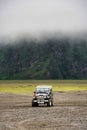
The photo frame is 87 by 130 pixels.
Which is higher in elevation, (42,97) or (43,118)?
(42,97)

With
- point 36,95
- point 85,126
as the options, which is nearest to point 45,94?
point 36,95

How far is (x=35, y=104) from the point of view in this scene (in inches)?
2452

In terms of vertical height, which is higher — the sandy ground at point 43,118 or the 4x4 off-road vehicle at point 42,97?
the 4x4 off-road vehicle at point 42,97

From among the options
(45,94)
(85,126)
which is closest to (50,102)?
(45,94)

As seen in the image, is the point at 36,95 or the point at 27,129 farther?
the point at 36,95

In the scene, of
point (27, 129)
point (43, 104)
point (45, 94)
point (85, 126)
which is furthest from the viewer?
point (43, 104)

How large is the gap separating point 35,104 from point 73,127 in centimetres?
2997

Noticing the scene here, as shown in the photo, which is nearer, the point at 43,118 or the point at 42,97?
the point at 43,118

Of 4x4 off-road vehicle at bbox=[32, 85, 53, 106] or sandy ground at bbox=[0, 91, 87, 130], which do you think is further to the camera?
4x4 off-road vehicle at bbox=[32, 85, 53, 106]

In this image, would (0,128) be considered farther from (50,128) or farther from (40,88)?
(40,88)

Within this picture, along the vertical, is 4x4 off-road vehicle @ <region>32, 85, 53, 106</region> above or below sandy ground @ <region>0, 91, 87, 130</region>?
above

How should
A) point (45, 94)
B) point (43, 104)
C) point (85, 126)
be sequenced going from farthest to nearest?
point (43, 104) → point (45, 94) → point (85, 126)

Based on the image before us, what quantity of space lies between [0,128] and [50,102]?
31.7 m

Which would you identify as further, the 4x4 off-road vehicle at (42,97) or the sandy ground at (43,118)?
the 4x4 off-road vehicle at (42,97)
